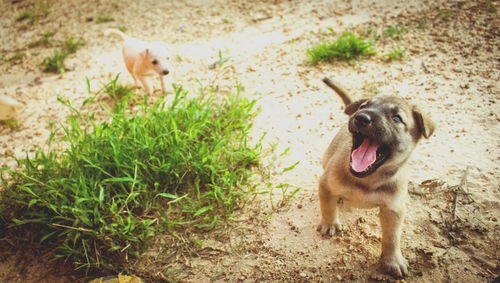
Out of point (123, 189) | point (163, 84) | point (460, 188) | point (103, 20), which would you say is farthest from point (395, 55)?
point (103, 20)

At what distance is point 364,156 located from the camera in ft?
7.43

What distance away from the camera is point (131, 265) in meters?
2.73

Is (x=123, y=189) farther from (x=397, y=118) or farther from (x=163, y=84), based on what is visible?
(x=397, y=118)

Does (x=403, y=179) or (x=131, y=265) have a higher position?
(x=403, y=179)

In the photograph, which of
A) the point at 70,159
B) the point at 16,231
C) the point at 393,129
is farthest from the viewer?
the point at 70,159

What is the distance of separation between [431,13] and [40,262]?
6.45 metres

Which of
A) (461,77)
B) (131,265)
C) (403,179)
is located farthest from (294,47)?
(131,265)

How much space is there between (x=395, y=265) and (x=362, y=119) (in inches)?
45.1

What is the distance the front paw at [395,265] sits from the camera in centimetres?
248

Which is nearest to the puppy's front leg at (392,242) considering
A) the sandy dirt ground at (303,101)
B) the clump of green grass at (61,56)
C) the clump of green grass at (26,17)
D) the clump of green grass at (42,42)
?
the sandy dirt ground at (303,101)

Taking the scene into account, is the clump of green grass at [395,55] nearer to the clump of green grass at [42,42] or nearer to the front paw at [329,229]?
the front paw at [329,229]

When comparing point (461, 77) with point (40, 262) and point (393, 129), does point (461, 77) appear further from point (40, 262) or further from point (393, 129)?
point (40, 262)

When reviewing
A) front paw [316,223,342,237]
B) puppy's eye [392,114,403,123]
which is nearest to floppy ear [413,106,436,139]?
puppy's eye [392,114,403,123]

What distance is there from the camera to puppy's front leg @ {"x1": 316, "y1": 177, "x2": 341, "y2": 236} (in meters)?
2.56
